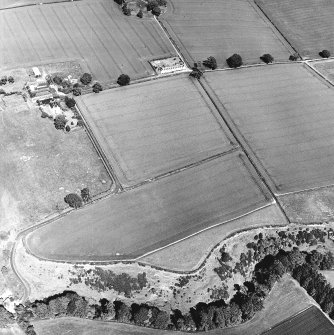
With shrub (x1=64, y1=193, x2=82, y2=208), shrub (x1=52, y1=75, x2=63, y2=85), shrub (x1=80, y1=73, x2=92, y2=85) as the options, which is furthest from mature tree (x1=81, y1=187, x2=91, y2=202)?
shrub (x1=52, y1=75, x2=63, y2=85)

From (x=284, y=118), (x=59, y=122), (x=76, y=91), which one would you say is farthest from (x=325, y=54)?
(x=59, y=122)

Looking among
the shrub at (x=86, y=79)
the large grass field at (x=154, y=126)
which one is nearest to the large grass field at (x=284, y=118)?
the large grass field at (x=154, y=126)

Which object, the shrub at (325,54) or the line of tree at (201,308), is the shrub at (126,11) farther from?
the line of tree at (201,308)

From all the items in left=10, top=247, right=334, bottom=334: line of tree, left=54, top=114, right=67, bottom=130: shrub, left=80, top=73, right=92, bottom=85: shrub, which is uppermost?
left=80, top=73, right=92, bottom=85: shrub

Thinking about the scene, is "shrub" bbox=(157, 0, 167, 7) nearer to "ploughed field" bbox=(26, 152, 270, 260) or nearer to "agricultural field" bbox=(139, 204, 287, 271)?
"ploughed field" bbox=(26, 152, 270, 260)

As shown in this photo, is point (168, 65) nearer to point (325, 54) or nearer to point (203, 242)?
point (325, 54)

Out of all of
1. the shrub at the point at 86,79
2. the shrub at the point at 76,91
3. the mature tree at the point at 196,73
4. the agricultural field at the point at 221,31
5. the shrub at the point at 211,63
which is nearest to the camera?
the shrub at the point at 76,91

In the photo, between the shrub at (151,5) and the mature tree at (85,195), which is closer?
the mature tree at (85,195)

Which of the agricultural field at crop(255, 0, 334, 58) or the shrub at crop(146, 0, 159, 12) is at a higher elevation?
the shrub at crop(146, 0, 159, 12)
